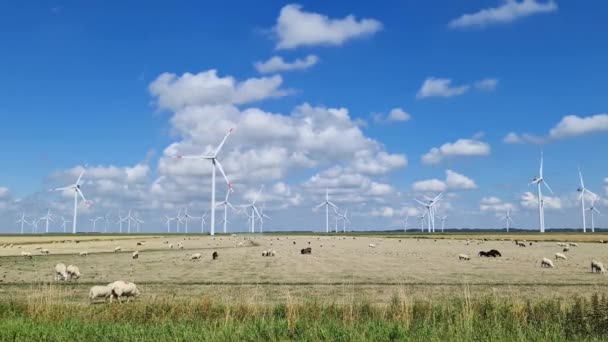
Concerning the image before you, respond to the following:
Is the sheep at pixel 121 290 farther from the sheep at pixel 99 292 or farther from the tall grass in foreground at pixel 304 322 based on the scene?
the tall grass in foreground at pixel 304 322

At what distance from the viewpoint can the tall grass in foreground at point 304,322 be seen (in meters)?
15.5

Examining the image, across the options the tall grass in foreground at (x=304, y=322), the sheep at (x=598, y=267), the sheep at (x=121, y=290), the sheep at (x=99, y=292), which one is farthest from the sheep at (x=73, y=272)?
the sheep at (x=598, y=267)

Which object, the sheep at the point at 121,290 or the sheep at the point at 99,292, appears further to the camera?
the sheep at the point at 121,290

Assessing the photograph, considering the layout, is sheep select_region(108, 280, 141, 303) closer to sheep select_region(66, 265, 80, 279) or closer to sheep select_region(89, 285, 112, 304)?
sheep select_region(89, 285, 112, 304)

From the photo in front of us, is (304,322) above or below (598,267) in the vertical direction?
below

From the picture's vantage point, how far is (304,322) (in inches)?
690

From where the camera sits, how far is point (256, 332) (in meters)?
15.9

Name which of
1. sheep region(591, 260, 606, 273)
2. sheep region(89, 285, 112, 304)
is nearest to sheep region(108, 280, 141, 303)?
sheep region(89, 285, 112, 304)

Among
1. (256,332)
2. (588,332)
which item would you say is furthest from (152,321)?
(588,332)

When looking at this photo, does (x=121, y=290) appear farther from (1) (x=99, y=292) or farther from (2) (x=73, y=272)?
(2) (x=73, y=272)

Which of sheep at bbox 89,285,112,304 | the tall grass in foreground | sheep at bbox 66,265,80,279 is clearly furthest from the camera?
sheep at bbox 66,265,80,279

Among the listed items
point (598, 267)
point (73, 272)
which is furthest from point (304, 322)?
point (598, 267)

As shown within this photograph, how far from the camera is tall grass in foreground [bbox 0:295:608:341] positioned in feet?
50.8

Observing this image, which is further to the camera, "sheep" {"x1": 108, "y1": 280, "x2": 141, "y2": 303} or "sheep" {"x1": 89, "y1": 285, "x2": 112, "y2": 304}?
"sheep" {"x1": 108, "y1": 280, "x2": 141, "y2": 303}
